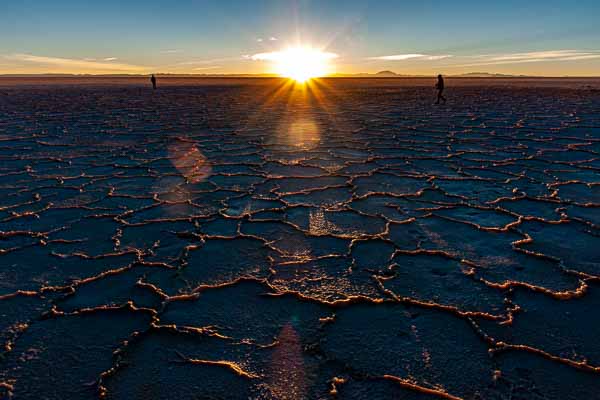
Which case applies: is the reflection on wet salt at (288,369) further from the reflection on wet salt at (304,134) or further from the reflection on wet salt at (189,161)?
the reflection on wet salt at (304,134)

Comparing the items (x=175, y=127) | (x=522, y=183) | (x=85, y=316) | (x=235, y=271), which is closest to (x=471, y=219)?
(x=522, y=183)

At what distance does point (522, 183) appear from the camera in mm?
4320

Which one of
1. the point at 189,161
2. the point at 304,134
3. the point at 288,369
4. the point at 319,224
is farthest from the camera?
the point at 304,134

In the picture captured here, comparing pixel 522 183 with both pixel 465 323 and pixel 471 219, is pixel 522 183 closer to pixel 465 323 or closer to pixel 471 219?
pixel 471 219

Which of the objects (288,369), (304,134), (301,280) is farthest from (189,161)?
(288,369)

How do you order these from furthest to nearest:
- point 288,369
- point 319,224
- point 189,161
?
point 189,161
point 319,224
point 288,369

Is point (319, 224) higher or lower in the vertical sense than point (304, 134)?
lower

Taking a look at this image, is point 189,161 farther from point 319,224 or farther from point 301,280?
point 301,280

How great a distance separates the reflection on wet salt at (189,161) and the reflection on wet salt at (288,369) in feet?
9.95

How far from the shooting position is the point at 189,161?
5633 millimetres

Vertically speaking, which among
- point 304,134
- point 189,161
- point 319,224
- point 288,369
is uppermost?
point 304,134

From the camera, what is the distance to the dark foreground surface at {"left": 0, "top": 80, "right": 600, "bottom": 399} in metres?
1.68

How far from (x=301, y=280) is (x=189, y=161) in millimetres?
3720

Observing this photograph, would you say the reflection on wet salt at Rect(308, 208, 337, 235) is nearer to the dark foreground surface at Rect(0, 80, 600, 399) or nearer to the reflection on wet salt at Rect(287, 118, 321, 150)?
the dark foreground surface at Rect(0, 80, 600, 399)
